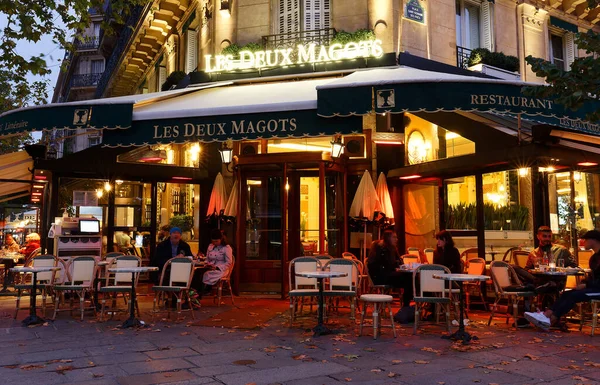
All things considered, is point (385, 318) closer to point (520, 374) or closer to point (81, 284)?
point (520, 374)

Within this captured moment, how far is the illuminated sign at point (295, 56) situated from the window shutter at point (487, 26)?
3389mm

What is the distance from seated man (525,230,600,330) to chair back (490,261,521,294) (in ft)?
1.92

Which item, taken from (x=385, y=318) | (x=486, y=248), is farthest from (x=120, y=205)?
(x=486, y=248)

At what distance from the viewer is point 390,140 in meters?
11.6

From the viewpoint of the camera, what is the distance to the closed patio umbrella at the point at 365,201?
10866 millimetres

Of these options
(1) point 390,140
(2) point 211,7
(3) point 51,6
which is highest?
(2) point 211,7

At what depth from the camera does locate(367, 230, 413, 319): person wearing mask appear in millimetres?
8672

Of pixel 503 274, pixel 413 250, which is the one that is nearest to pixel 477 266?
pixel 503 274

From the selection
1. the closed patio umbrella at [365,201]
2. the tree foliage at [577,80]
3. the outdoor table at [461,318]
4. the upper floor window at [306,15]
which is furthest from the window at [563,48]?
the outdoor table at [461,318]

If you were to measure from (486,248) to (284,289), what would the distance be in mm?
3867

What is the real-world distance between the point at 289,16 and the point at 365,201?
4.64m

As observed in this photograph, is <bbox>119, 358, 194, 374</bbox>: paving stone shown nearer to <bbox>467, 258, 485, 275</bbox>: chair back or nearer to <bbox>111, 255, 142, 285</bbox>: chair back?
<bbox>111, 255, 142, 285</bbox>: chair back

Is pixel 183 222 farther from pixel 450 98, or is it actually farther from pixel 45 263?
pixel 450 98

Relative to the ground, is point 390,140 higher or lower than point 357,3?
lower
